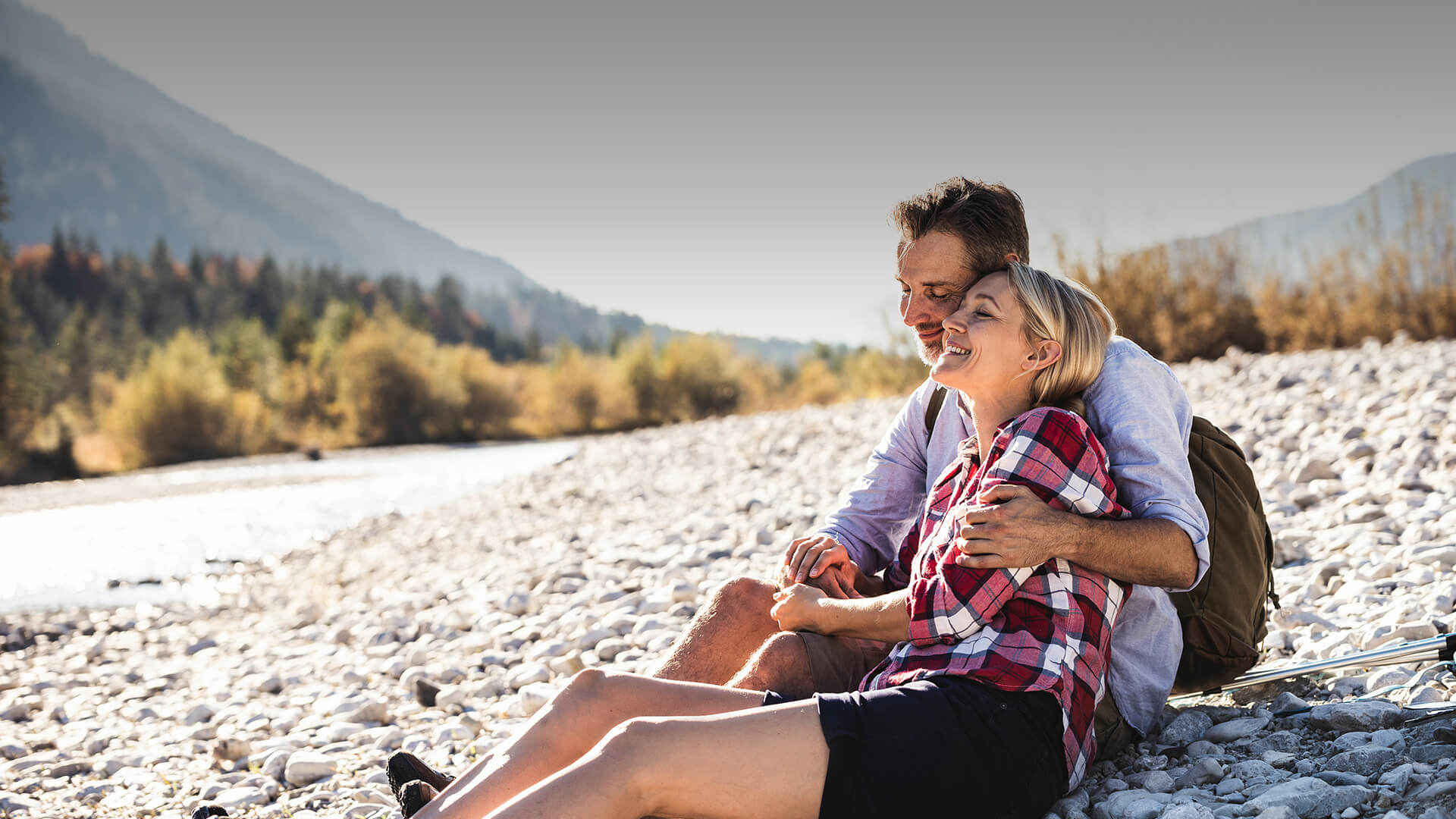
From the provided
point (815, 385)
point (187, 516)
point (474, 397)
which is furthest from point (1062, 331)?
point (474, 397)

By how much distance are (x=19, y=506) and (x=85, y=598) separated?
14.6m

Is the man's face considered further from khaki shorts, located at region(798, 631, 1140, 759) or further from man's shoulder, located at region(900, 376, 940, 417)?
khaki shorts, located at region(798, 631, 1140, 759)

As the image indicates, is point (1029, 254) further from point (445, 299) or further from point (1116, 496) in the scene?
point (445, 299)

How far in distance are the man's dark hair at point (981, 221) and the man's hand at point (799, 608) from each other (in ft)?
2.95

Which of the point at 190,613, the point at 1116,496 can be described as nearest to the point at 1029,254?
the point at 1116,496

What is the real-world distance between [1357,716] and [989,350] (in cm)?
121

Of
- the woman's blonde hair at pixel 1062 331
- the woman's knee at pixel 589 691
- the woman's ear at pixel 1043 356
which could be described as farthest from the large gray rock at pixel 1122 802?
the woman's knee at pixel 589 691

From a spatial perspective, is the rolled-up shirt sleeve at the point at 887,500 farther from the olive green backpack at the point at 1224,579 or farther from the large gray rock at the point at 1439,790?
the large gray rock at the point at 1439,790

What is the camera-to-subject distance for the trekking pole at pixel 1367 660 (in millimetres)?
2277

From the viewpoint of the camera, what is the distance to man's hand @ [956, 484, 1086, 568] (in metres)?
1.81

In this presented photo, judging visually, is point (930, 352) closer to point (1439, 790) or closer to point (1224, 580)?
point (1224, 580)

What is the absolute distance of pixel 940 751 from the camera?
1733 millimetres

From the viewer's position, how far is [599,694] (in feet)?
6.63

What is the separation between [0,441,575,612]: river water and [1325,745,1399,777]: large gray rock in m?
9.40
